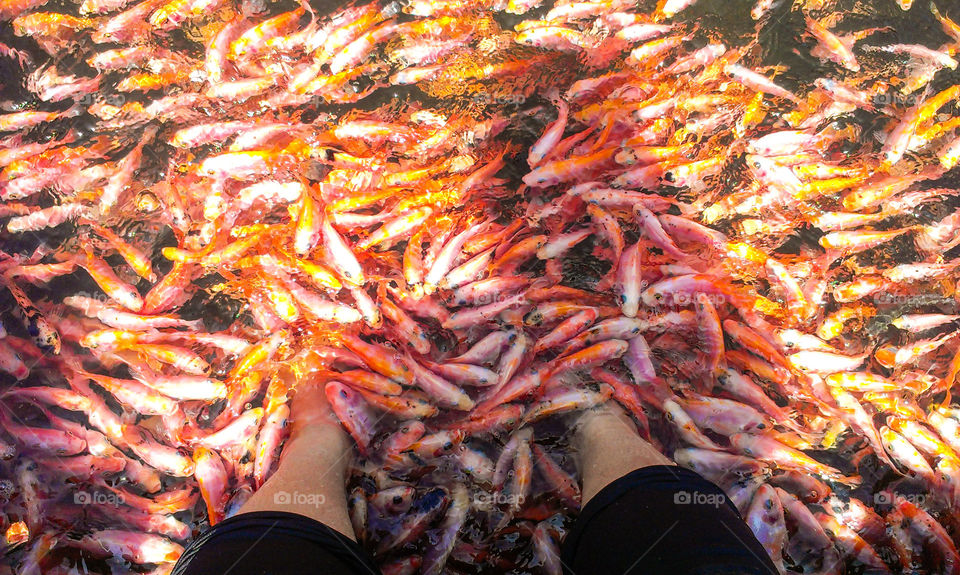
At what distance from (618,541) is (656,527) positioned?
13 cm

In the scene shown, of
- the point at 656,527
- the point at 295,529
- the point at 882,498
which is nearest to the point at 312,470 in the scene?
the point at 295,529

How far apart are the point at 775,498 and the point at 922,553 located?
2.85 feet

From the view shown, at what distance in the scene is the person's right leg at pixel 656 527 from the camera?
1.39m

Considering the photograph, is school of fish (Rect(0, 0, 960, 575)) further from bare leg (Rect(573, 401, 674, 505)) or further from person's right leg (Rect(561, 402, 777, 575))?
person's right leg (Rect(561, 402, 777, 575))

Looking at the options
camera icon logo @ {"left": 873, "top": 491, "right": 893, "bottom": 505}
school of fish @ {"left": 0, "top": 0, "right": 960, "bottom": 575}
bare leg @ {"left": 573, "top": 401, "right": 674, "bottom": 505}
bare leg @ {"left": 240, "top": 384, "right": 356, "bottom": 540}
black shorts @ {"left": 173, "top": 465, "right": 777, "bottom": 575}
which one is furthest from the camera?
camera icon logo @ {"left": 873, "top": 491, "right": 893, "bottom": 505}

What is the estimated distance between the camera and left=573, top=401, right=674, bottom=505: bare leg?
2021 millimetres

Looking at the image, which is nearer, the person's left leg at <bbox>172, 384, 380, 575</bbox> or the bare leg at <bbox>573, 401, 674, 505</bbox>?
the person's left leg at <bbox>172, 384, 380, 575</bbox>

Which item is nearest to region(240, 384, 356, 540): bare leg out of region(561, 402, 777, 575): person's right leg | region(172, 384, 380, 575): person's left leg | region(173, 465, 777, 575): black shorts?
region(172, 384, 380, 575): person's left leg

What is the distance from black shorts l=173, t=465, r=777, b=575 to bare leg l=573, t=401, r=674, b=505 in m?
0.21

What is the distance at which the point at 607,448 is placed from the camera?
221 cm

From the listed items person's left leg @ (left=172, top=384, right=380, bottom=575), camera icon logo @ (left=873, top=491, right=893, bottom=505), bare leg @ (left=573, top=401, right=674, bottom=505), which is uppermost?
person's left leg @ (left=172, top=384, right=380, bottom=575)

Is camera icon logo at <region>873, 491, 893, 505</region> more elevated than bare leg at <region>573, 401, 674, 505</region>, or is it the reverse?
bare leg at <region>573, 401, 674, 505</region>

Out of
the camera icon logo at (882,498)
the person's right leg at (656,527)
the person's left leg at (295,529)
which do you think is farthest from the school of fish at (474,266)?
the person's right leg at (656,527)

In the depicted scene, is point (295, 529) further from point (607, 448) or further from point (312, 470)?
point (607, 448)
